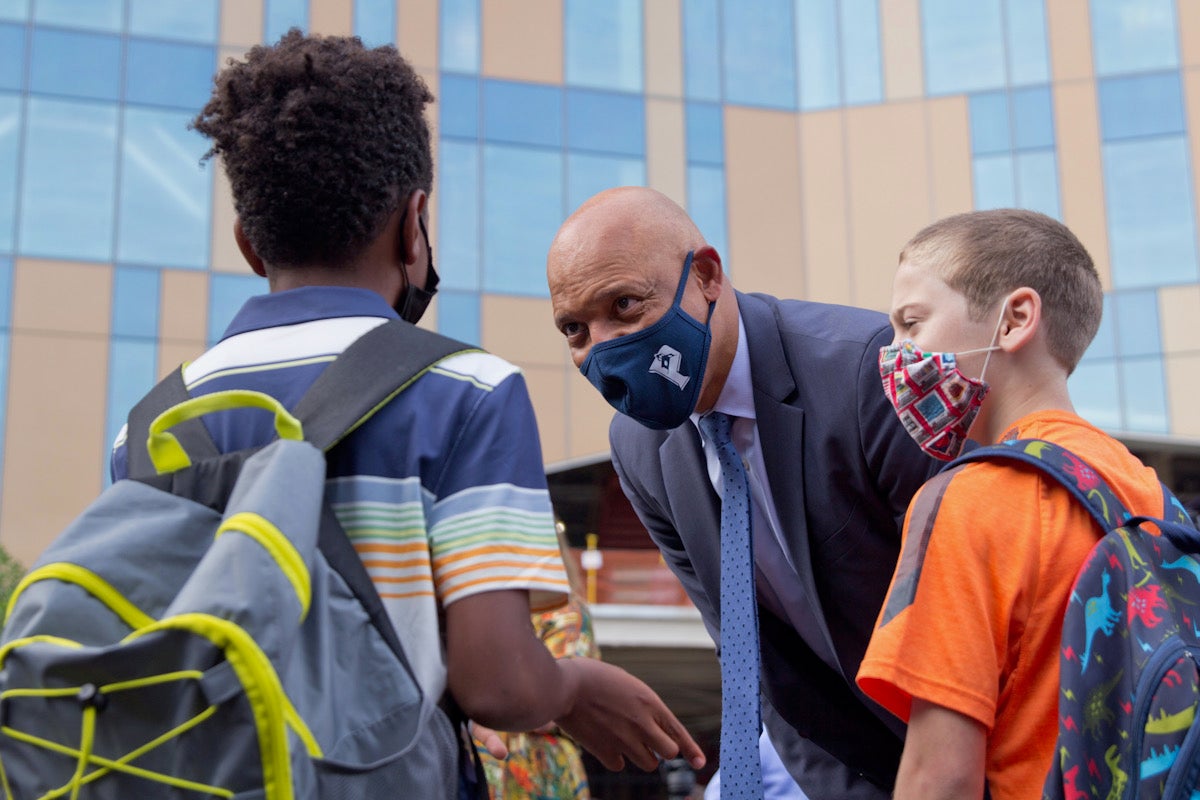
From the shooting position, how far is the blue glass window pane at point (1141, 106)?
26.0 metres

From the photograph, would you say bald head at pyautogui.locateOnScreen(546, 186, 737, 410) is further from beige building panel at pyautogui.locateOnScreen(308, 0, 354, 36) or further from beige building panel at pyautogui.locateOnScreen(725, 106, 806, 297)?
beige building panel at pyautogui.locateOnScreen(725, 106, 806, 297)

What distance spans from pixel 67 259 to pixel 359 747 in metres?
22.6

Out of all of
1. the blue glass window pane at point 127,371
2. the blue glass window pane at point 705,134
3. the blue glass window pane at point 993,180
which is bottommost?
the blue glass window pane at point 127,371

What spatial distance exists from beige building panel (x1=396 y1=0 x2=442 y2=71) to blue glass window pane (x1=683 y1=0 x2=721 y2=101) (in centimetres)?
473

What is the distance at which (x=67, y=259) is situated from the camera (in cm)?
2272

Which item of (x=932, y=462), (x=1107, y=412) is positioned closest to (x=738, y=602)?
(x=932, y=462)

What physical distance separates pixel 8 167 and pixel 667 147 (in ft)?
36.9

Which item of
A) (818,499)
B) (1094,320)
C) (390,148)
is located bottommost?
(818,499)

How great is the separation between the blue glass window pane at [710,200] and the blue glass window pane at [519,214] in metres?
2.55

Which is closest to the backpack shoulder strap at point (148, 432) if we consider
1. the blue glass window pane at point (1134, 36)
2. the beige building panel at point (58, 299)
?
the beige building panel at point (58, 299)

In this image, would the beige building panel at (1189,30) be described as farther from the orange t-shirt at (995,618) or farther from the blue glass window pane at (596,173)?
the orange t-shirt at (995,618)

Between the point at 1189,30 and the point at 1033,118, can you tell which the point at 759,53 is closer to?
the point at 1033,118

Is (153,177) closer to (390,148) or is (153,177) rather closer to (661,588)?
(661,588)

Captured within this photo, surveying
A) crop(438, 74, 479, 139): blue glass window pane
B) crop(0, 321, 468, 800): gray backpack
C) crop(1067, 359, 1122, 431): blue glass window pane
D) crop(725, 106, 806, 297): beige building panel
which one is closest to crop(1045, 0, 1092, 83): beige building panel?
crop(725, 106, 806, 297): beige building panel
